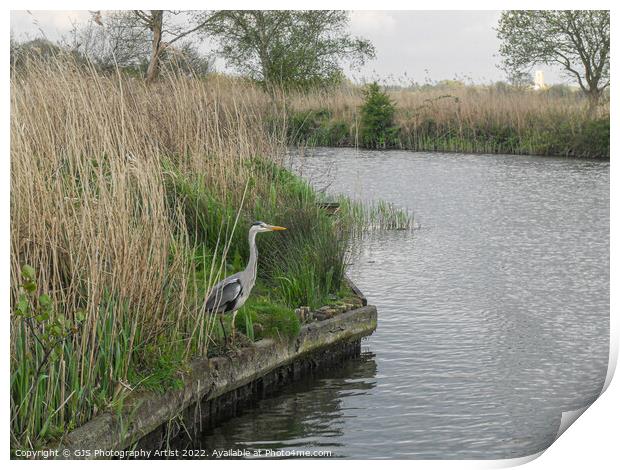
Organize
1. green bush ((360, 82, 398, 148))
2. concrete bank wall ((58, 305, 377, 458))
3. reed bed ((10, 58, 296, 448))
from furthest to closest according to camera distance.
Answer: green bush ((360, 82, 398, 148)) → concrete bank wall ((58, 305, 377, 458)) → reed bed ((10, 58, 296, 448))

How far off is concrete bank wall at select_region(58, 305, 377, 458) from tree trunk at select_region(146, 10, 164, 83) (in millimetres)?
2405

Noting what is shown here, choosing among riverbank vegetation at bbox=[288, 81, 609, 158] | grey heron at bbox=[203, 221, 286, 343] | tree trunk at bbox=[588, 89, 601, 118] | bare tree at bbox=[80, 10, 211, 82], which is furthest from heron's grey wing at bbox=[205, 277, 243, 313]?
tree trunk at bbox=[588, 89, 601, 118]

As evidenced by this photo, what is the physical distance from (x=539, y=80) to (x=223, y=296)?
4.01 m

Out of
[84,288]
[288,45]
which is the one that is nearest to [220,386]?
[84,288]

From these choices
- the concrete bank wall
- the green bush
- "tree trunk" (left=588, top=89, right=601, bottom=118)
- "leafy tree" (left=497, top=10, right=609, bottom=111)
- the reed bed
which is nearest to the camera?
the reed bed

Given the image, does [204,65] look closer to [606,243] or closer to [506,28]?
[506,28]

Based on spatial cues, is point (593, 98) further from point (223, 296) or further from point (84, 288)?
point (84, 288)

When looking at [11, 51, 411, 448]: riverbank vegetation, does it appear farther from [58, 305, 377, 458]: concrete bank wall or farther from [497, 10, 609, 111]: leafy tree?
[497, 10, 609, 111]: leafy tree

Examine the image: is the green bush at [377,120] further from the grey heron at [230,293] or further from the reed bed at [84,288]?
the reed bed at [84,288]

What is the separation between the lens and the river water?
6.25 m

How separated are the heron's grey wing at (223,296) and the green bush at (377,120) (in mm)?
3679

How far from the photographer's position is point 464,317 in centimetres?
897

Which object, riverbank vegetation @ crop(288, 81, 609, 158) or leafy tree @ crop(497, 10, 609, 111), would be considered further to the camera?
riverbank vegetation @ crop(288, 81, 609, 158)
